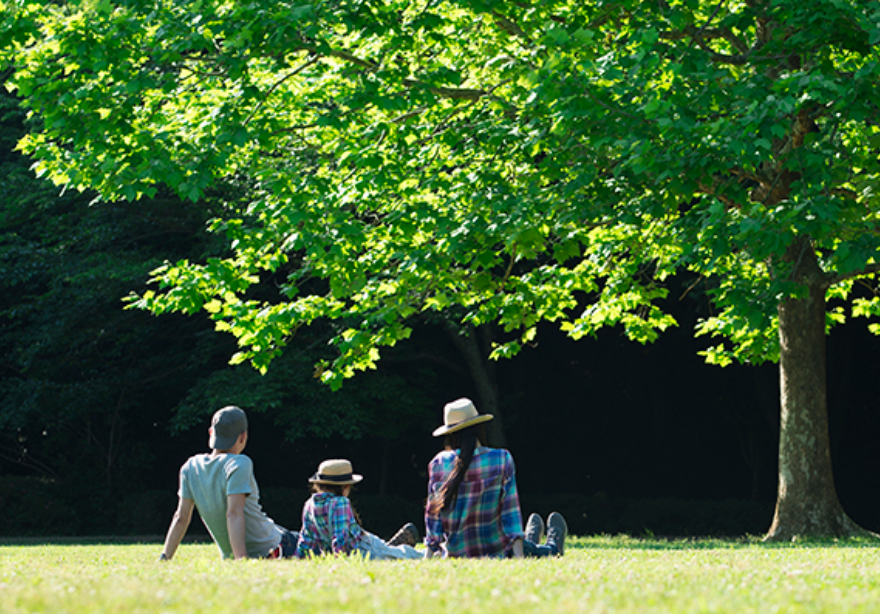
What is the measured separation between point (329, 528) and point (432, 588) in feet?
9.25

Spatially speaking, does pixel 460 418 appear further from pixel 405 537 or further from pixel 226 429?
pixel 405 537

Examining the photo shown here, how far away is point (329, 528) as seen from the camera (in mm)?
7480

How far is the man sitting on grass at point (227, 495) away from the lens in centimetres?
661

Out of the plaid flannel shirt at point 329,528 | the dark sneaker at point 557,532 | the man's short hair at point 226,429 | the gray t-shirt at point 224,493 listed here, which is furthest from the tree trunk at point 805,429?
the man's short hair at point 226,429

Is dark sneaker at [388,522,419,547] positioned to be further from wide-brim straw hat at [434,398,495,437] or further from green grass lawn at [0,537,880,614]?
green grass lawn at [0,537,880,614]

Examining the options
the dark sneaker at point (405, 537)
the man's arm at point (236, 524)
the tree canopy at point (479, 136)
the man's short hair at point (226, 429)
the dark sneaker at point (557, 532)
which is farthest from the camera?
the tree canopy at point (479, 136)

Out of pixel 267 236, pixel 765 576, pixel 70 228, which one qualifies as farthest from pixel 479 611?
pixel 70 228

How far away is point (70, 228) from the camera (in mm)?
22781

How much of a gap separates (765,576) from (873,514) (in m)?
23.6

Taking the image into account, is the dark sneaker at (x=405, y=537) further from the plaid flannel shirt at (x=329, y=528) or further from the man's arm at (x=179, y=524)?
the man's arm at (x=179, y=524)

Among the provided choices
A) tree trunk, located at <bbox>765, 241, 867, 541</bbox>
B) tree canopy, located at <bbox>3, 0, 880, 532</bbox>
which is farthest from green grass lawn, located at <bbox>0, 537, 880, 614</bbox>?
tree trunk, located at <bbox>765, 241, 867, 541</bbox>

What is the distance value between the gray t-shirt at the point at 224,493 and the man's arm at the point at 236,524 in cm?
6

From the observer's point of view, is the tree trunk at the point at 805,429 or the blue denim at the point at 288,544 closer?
the blue denim at the point at 288,544

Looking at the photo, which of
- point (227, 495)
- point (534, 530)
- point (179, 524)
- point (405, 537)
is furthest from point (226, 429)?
point (534, 530)
